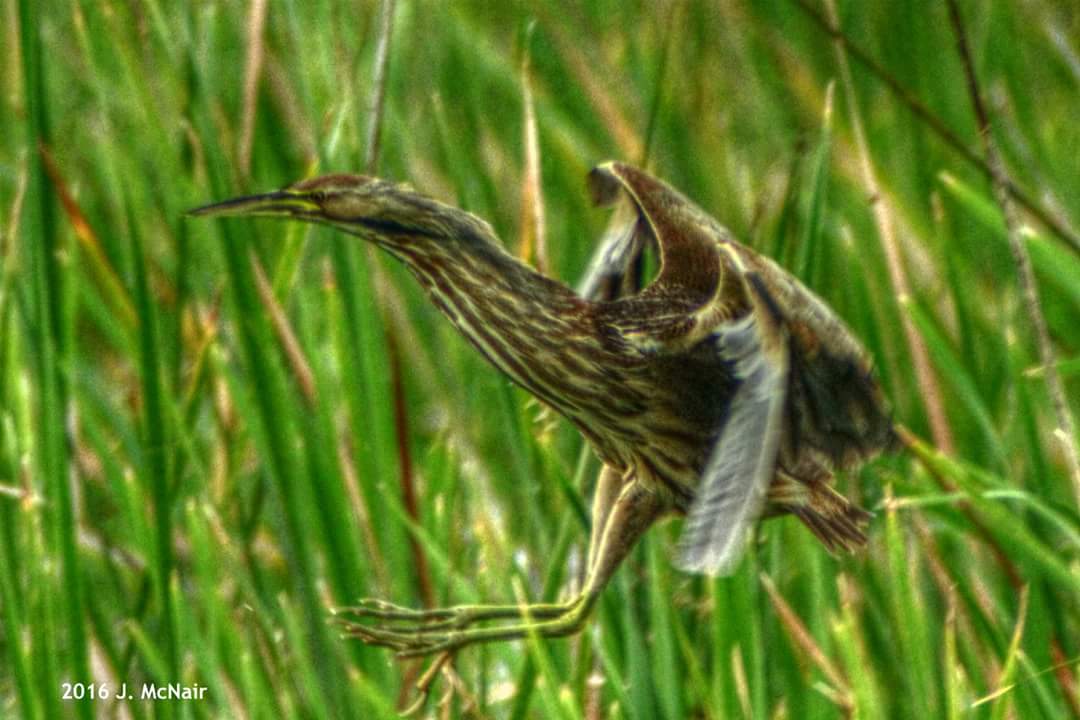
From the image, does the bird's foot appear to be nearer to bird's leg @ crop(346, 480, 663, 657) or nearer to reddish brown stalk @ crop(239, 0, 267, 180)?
bird's leg @ crop(346, 480, 663, 657)

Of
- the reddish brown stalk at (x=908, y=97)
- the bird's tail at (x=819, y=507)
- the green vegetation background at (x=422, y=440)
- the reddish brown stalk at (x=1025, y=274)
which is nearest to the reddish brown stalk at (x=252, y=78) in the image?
the green vegetation background at (x=422, y=440)

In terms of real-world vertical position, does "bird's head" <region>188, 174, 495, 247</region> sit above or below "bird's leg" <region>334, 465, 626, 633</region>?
above

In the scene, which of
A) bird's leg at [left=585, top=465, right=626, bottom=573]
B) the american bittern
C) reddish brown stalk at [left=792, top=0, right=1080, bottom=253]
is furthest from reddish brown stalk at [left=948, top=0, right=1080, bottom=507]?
bird's leg at [left=585, top=465, right=626, bottom=573]

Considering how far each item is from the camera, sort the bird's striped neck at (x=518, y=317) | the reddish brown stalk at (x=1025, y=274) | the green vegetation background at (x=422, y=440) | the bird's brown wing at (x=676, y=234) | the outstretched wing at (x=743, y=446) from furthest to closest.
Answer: the green vegetation background at (x=422, y=440) → the reddish brown stalk at (x=1025, y=274) → the bird's brown wing at (x=676, y=234) → the bird's striped neck at (x=518, y=317) → the outstretched wing at (x=743, y=446)

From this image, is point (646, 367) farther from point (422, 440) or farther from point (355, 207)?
point (422, 440)

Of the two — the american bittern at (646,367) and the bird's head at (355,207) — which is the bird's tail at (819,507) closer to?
the american bittern at (646,367)

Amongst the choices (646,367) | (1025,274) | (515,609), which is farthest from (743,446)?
(1025,274)
